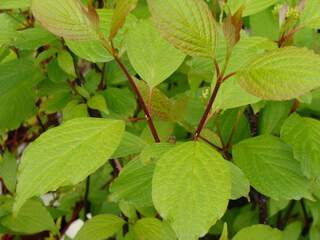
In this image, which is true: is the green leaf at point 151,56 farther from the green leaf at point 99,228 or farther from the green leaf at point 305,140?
the green leaf at point 99,228

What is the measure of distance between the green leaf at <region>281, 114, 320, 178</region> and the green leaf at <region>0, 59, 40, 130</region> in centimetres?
40

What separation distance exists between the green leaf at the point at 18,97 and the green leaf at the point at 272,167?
37cm

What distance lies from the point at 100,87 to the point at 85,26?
15.7 inches

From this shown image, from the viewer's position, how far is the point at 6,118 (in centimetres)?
94

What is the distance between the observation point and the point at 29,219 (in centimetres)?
95

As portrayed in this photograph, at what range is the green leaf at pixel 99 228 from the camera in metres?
0.85

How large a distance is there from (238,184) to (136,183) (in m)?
0.11

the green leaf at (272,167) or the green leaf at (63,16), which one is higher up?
the green leaf at (63,16)

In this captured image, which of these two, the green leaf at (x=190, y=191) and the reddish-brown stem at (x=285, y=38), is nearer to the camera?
the green leaf at (x=190, y=191)

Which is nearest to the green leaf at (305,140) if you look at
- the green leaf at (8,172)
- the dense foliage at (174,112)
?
the dense foliage at (174,112)

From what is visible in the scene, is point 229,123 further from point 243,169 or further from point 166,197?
point 166,197

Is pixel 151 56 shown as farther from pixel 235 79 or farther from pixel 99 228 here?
pixel 99 228

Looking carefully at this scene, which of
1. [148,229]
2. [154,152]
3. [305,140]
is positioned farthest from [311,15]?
[148,229]

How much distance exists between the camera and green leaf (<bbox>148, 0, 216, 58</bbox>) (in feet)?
1.72
